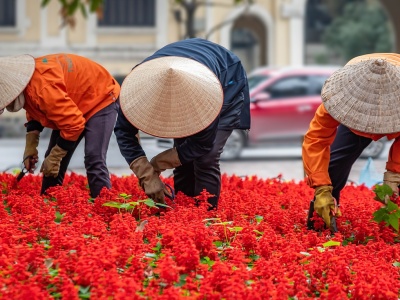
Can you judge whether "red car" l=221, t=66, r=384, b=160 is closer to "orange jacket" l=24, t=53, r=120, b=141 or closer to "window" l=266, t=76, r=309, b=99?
"window" l=266, t=76, r=309, b=99

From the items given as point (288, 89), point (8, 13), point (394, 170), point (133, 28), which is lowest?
point (288, 89)

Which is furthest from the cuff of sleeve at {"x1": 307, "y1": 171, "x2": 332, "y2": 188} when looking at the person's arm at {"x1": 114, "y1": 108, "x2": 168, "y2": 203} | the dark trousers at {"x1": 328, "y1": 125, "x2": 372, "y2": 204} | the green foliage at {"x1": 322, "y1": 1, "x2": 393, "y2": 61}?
the green foliage at {"x1": 322, "y1": 1, "x2": 393, "y2": 61}

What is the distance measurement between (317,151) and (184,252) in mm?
1578

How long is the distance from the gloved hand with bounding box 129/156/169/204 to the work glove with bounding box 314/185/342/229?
888mm

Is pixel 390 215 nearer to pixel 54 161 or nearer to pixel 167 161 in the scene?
pixel 167 161

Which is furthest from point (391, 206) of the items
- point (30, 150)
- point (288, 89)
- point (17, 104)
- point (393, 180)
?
point (288, 89)

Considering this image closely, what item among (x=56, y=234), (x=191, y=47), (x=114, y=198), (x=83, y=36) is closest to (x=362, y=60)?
(x=191, y=47)

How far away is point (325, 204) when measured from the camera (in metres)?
5.77

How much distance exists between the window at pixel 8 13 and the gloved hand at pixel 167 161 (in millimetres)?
20259

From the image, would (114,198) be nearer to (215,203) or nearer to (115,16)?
(215,203)

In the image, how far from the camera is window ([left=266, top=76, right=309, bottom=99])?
17797 mm

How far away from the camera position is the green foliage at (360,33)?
1757 inches

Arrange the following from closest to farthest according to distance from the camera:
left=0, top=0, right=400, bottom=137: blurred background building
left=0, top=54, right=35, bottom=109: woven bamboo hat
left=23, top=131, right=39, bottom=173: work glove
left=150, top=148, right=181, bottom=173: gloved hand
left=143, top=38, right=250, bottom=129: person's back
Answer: left=150, top=148, right=181, bottom=173: gloved hand
left=143, top=38, right=250, bottom=129: person's back
left=0, top=54, right=35, bottom=109: woven bamboo hat
left=23, top=131, right=39, bottom=173: work glove
left=0, top=0, right=400, bottom=137: blurred background building

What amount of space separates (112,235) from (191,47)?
1.49 metres
